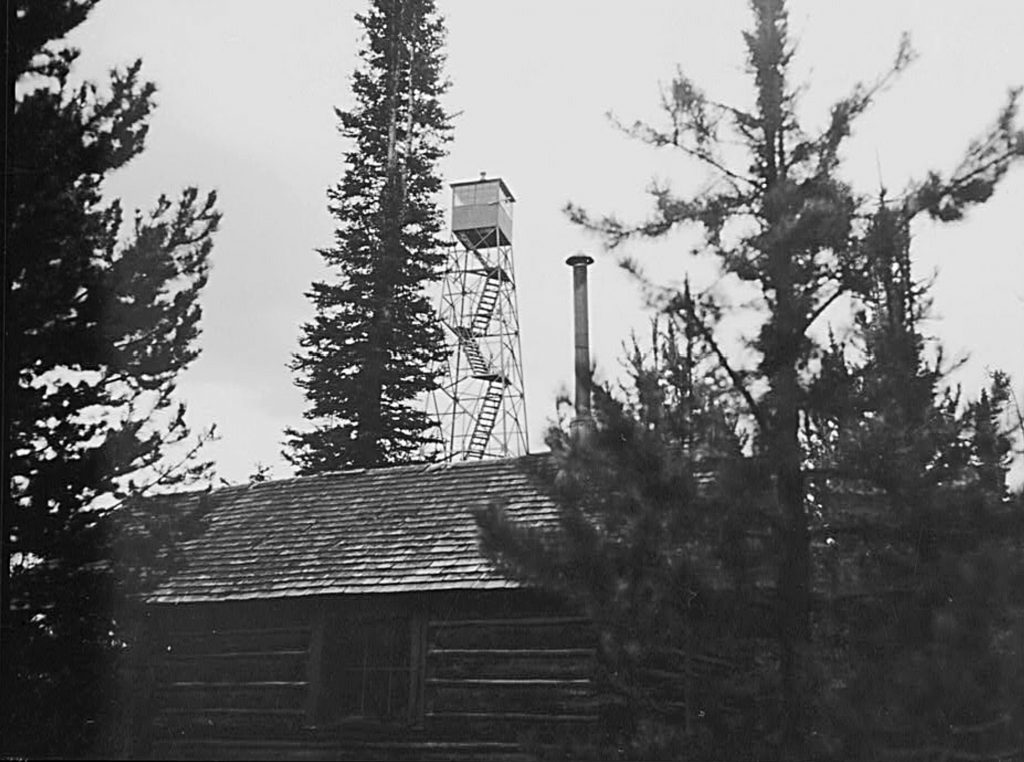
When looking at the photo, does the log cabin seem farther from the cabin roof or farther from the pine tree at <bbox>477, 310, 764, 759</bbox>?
the pine tree at <bbox>477, 310, 764, 759</bbox>

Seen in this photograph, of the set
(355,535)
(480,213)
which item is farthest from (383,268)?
(355,535)

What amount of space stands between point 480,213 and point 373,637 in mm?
14582

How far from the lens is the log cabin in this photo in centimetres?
1350

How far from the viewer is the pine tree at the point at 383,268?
29703 millimetres

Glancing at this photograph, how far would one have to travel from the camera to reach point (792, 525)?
9055 mm

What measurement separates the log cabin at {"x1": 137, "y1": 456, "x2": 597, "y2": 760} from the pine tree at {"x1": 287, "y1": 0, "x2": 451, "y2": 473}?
12.9 m

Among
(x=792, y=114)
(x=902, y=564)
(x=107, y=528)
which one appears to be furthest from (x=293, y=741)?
(x=792, y=114)

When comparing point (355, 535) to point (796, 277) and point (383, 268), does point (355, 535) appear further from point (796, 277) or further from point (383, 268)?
point (383, 268)

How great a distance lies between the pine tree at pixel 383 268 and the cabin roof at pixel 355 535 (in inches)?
454

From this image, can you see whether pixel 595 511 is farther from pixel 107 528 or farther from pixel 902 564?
pixel 107 528

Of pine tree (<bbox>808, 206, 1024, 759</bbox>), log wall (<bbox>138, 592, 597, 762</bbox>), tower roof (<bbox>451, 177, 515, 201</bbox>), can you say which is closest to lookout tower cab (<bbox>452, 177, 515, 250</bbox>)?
tower roof (<bbox>451, 177, 515, 201</bbox>)

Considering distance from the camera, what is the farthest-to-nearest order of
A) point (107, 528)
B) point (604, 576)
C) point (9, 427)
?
point (107, 528) < point (9, 427) < point (604, 576)

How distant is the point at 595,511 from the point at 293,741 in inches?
273

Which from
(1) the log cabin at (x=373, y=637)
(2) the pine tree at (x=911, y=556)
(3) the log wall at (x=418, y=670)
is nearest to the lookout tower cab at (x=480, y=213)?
(1) the log cabin at (x=373, y=637)
